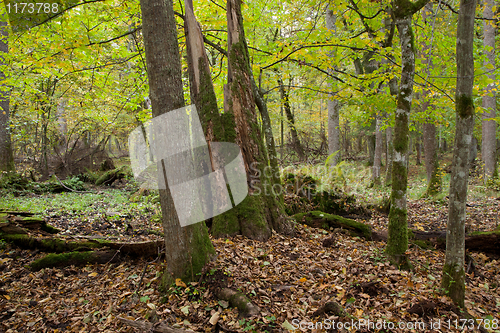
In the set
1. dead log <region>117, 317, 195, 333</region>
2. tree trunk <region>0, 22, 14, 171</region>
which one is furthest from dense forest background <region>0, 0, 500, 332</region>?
tree trunk <region>0, 22, 14, 171</region>

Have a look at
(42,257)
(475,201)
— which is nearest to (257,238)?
(42,257)

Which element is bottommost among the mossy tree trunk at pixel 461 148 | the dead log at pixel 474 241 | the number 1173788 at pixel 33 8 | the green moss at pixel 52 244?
the dead log at pixel 474 241

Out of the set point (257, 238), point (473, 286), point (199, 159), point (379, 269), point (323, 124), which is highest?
point (323, 124)

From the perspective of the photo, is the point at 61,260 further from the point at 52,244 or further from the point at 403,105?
the point at 403,105

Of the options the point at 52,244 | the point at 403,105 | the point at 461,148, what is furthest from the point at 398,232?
the point at 52,244

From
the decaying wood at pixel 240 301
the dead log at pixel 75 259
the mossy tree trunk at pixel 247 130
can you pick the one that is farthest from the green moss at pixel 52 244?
the decaying wood at pixel 240 301

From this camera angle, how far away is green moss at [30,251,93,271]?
4.08m

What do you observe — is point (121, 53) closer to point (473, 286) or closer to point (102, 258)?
point (102, 258)

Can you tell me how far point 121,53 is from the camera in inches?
247

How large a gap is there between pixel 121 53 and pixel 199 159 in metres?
3.53

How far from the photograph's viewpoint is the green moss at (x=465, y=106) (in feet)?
10.8

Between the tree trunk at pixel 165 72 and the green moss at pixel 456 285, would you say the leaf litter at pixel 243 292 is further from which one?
the tree trunk at pixel 165 72

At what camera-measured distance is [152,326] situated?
9.34 ft

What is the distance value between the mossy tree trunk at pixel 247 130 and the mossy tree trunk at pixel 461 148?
9.33ft
